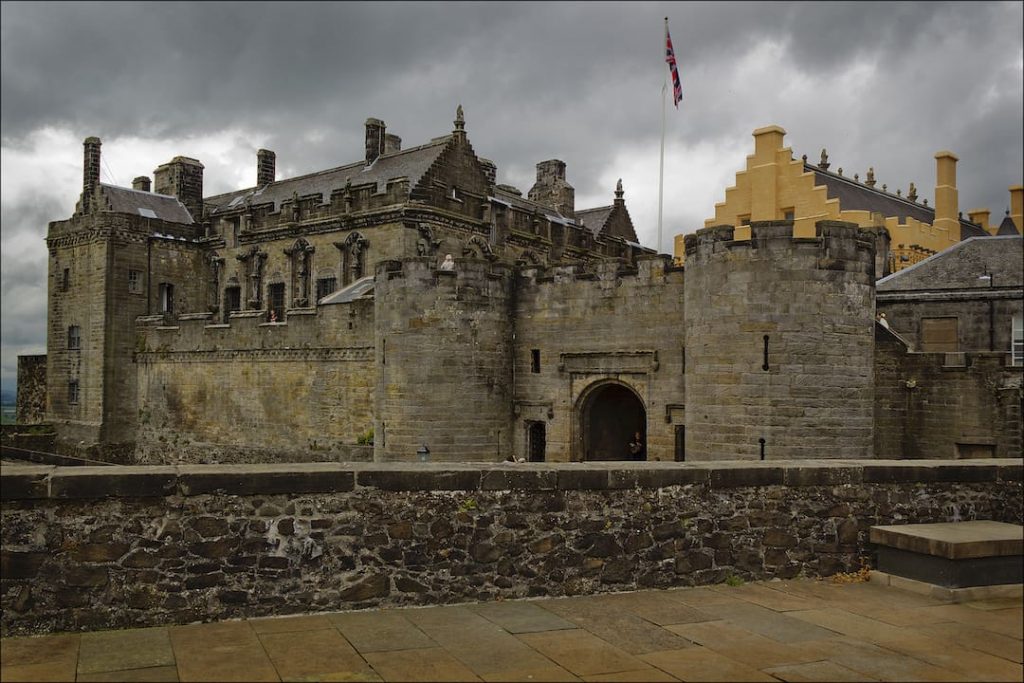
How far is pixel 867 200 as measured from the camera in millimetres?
36594

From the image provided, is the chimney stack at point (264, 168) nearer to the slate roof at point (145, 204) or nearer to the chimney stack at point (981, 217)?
the slate roof at point (145, 204)

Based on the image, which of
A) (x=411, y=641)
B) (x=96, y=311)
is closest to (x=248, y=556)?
(x=411, y=641)

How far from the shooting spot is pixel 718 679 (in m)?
6.10

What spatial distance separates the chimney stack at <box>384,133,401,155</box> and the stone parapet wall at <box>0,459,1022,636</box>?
31072mm

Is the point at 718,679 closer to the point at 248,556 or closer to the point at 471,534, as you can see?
the point at 471,534

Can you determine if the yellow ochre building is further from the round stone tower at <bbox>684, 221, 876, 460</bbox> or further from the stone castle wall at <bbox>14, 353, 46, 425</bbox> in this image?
the stone castle wall at <bbox>14, 353, 46, 425</bbox>

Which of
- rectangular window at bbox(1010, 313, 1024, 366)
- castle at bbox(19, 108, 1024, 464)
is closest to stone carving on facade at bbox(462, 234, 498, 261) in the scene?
castle at bbox(19, 108, 1024, 464)

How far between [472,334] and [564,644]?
1658 cm

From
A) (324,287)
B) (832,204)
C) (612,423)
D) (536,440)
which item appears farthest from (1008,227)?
(324,287)

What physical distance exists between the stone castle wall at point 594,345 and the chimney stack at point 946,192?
65.8 ft

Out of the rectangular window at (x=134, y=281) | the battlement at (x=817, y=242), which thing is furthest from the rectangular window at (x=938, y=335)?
the rectangular window at (x=134, y=281)

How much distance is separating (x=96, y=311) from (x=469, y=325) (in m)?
21.2

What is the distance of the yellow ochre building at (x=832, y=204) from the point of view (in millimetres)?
33938

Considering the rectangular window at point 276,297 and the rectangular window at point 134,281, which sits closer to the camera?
the rectangular window at point 276,297
